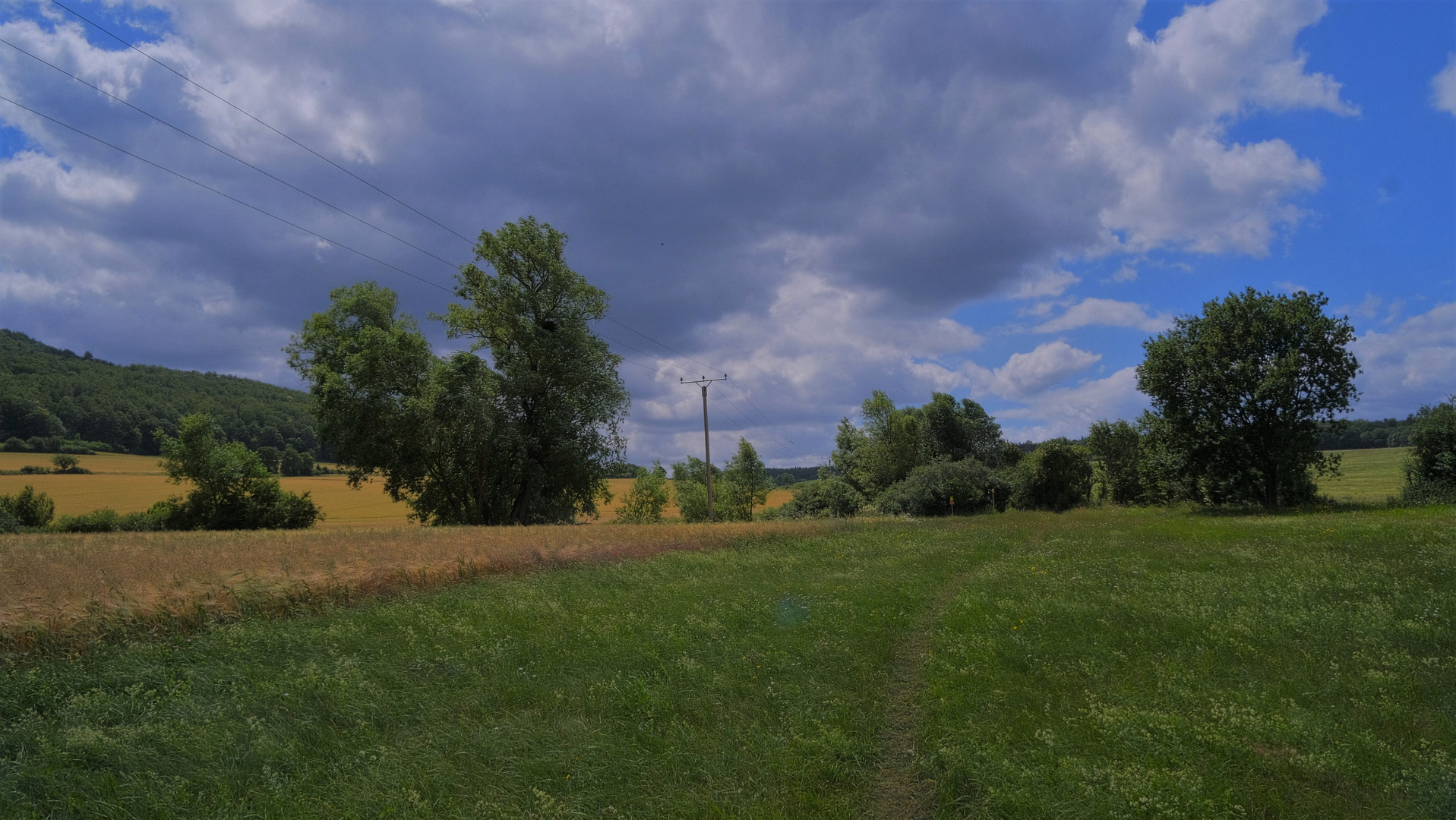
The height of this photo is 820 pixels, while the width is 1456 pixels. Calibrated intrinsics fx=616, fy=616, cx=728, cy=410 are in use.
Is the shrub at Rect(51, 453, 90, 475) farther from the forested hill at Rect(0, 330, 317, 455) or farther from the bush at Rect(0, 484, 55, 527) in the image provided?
the bush at Rect(0, 484, 55, 527)

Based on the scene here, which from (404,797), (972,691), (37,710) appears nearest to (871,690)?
(972,691)

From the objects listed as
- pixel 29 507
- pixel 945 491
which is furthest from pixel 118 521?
pixel 945 491

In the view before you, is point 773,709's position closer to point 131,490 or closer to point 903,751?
point 903,751

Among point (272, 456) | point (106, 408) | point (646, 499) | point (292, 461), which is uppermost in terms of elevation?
point (106, 408)

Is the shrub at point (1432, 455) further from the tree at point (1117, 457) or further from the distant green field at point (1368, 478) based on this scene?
the tree at point (1117, 457)

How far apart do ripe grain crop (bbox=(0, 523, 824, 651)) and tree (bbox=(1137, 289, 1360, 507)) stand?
3576 centimetres

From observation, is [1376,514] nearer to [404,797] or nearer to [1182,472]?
[1182,472]

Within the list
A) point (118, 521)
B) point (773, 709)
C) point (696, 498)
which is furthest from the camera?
point (696, 498)

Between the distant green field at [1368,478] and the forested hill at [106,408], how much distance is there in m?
99.9

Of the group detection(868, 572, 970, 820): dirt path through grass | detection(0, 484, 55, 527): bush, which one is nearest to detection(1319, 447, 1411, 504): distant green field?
detection(868, 572, 970, 820): dirt path through grass

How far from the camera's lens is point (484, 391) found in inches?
1576

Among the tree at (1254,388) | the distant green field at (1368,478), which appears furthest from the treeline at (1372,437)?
the tree at (1254,388)

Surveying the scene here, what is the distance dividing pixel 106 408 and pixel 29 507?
150 feet

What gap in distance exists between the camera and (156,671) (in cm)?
891
